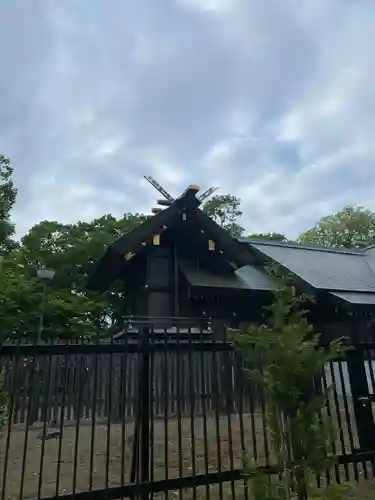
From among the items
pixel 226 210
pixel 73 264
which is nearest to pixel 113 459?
pixel 73 264

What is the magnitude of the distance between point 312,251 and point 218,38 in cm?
922

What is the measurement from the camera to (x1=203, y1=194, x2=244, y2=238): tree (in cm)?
3152

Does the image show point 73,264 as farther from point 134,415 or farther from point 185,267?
point 134,415

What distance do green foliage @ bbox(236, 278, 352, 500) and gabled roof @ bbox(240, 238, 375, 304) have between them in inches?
288

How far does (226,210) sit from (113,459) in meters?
27.9

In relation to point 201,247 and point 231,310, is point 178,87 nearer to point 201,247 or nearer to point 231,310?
point 201,247

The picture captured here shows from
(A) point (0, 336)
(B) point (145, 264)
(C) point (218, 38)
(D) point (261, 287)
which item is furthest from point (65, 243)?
(A) point (0, 336)

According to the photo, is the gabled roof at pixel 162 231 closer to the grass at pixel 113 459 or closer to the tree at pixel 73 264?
the grass at pixel 113 459

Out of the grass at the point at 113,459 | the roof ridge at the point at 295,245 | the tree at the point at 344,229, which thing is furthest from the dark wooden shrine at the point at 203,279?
the tree at the point at 344,229

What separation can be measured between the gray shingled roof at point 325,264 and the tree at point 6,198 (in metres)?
11.7

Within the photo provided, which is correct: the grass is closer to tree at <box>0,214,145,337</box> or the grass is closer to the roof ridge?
the roof ridge

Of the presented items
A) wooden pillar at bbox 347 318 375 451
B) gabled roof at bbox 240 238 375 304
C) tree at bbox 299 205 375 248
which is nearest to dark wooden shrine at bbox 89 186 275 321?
gabled roof at bbox 240 238 375 304

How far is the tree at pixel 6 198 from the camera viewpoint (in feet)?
61.5

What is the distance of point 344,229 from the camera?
108 ft
